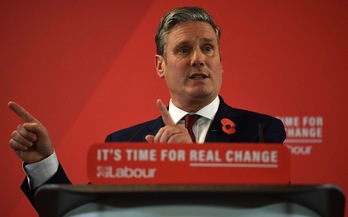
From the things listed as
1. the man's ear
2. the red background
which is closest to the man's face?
the man's ear

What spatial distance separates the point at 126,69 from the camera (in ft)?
9.23

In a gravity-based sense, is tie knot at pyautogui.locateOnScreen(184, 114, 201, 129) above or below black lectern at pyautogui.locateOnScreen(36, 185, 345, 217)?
above

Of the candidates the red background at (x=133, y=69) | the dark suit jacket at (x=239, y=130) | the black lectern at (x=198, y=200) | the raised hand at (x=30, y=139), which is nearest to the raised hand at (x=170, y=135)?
the raised hand at (x=30, y=139)

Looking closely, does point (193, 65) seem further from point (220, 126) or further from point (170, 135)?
point (170, 135)

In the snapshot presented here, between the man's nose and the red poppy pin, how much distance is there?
0.72 feet

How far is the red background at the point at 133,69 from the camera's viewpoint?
268 cm

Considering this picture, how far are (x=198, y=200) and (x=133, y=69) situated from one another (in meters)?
1.88

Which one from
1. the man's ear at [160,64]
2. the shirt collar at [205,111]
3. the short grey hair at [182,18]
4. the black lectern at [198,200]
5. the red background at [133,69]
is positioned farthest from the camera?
the red background at [133,69]

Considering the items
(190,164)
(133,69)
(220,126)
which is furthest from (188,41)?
(190,164)

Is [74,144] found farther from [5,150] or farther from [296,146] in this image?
[296,146]

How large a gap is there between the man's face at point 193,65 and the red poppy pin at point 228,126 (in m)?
0.13

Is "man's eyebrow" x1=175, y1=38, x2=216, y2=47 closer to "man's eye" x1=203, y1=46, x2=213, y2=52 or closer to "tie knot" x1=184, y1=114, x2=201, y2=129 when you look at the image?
"man's eye" x1=203, y1=46, x2=213, y2=52

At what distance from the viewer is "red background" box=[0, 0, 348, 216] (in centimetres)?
268

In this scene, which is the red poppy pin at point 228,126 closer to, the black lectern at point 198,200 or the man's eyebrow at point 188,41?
the man's eyebrow at point 188,41
